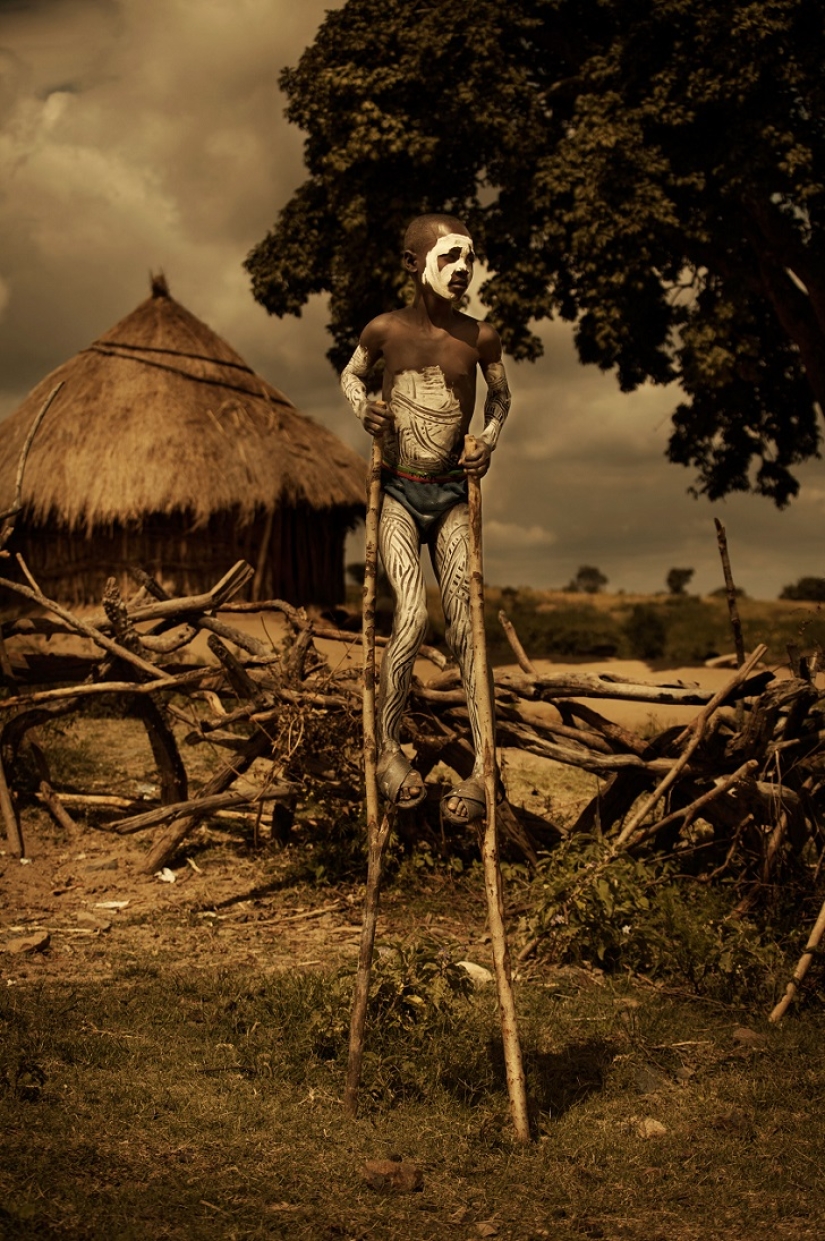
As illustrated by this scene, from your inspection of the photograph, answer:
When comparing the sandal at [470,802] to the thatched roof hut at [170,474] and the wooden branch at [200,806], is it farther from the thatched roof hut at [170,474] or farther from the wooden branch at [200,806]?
the thatched roof hut at [170,474]

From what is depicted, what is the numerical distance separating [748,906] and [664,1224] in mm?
2278

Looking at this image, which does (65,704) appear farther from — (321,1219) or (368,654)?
(321,1219)

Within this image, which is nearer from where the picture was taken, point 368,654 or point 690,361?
point 368,654

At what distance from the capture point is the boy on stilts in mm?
3725

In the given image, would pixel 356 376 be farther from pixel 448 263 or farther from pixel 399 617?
pixel 399 617

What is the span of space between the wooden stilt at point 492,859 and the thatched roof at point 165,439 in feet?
33.2

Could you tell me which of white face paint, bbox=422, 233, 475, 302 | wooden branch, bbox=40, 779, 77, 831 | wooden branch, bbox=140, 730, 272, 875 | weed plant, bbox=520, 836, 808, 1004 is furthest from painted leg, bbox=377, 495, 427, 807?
wooden branch, bbox=40, 779, 77, 831

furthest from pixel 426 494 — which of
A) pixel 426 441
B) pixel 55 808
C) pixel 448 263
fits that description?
pixel 55 808

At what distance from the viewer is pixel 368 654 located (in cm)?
356

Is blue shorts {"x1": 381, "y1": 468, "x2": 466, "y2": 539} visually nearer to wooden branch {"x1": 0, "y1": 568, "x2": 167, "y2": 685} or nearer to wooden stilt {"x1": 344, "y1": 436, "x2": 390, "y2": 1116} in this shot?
wooden stilt {"x1": 344, "y1": 436, "x2": 390, "y2": 1116}

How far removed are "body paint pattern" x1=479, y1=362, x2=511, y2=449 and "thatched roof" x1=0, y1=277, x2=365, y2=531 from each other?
975 cm

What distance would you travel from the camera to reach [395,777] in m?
3.59

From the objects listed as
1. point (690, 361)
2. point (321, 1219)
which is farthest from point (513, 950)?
point (690, 361)

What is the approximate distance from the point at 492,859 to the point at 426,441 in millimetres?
1279
